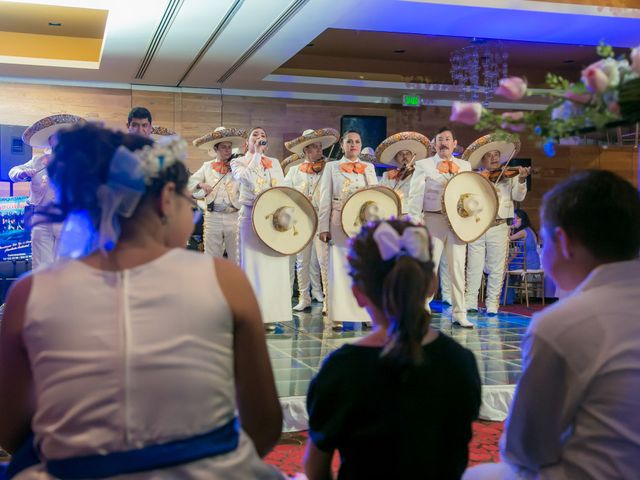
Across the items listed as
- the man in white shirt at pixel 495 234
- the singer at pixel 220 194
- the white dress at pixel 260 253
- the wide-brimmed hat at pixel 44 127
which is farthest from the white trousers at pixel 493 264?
the wide-brimmed hat at pixel 44 127

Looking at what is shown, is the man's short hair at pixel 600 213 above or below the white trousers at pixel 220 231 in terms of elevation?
above

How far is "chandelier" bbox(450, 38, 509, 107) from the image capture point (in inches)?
438

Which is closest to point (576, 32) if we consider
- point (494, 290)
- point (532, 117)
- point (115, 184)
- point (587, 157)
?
point (494, 290)

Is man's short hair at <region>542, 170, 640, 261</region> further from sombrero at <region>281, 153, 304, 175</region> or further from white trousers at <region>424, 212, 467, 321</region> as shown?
sombrero at <region>281, 153, 304, 175</region>

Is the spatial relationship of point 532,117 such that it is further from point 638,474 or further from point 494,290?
point 494,290

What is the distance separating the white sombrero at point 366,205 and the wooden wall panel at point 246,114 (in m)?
5.06

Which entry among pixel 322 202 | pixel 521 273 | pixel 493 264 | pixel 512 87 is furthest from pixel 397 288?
pixel 521 273

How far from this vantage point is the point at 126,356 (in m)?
1.38

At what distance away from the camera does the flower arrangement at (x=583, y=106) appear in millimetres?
1683

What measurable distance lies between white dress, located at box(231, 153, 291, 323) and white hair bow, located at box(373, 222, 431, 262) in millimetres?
4857

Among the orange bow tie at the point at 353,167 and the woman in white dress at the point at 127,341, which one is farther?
the orange bow tie at the point at 353,167

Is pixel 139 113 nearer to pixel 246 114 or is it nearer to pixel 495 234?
pixel 495 234

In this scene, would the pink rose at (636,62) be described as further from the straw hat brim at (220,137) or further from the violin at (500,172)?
the violin at (500,172)

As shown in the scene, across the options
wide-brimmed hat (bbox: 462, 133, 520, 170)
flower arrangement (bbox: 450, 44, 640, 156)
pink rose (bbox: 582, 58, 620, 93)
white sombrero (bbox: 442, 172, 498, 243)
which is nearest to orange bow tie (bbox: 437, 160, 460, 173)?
white sombrero (bbox: 442, 172, 498, 243)
